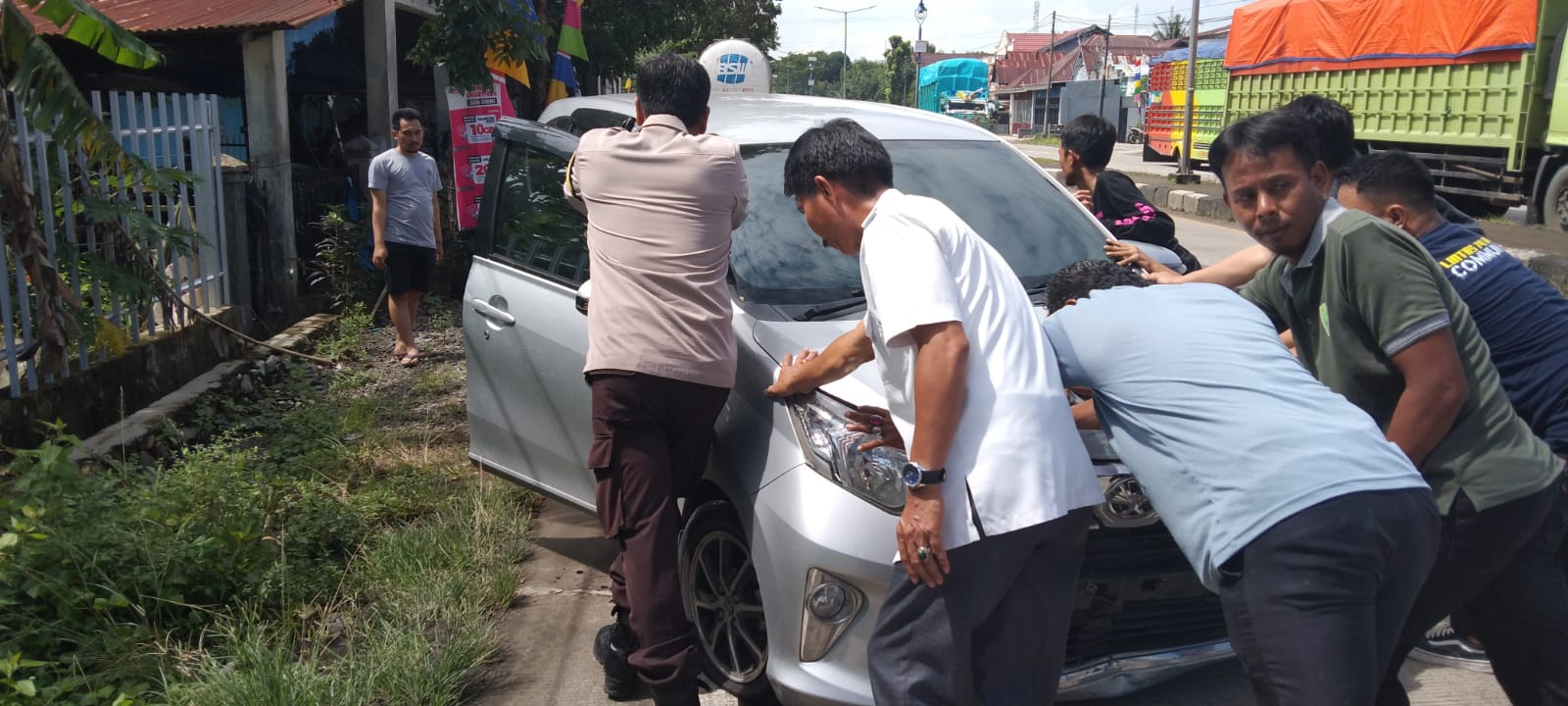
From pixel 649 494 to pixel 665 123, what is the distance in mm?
976

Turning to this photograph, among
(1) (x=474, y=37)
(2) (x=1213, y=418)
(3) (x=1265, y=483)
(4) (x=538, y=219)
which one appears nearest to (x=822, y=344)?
(2) (x=1213, y=418)

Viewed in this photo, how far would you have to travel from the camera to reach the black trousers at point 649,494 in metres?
2.99

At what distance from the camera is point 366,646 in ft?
11.2

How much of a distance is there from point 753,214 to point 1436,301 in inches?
81.5

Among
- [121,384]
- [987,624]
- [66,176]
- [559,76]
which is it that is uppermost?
[559,76]

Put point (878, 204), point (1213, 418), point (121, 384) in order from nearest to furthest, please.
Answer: point (1213, 418) < point (878, 204) < point (121, 384)

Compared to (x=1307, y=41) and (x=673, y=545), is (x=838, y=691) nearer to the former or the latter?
(x=673, y=545)

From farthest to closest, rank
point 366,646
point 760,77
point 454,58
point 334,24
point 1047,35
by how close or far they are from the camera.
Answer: point 1047,35, point 334,24, point 760,77, point 454,58, point 366,646

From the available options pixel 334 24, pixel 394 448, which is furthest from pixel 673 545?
pixel 334 24

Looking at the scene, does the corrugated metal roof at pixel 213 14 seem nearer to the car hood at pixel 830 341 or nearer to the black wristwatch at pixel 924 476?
the car hood at pixel 830 341

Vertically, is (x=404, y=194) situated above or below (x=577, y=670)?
above

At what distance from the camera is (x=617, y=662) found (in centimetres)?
336

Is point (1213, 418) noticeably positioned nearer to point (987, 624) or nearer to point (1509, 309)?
point (987, 624)

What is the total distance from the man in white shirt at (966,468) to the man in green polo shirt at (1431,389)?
1.96 ft
